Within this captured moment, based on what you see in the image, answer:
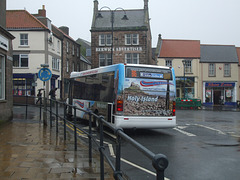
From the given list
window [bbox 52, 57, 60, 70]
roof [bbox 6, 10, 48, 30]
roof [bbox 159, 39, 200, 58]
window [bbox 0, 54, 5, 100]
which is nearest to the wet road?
window [bbox 0, 54, 5, 100]

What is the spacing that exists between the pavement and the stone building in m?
3.97

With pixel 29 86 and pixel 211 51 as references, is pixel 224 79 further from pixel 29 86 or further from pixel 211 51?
pixel 29 86

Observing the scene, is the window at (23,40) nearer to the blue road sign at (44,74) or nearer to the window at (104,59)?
the window at (104,59)

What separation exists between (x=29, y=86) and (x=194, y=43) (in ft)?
85.9

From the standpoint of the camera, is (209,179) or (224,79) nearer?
(209,179)

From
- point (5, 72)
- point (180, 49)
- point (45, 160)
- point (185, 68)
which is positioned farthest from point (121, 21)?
point (45, 160)

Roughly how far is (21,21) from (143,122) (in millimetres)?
30519

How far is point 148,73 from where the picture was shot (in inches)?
420

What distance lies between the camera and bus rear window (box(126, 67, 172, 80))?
10453mm

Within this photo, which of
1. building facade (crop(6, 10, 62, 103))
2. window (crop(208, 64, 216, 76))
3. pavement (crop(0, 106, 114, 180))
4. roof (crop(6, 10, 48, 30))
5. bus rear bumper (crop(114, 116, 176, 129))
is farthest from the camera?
window (crop(208, 64, 216, 76))

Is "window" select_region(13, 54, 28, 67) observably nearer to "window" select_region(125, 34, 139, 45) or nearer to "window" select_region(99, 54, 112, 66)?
"window" select_region(99, 54, 112, 66)

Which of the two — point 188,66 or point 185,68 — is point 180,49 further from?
point 185,68

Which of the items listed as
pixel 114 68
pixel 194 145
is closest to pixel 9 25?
pixel 114 68

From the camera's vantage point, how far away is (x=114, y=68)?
10742 mm
